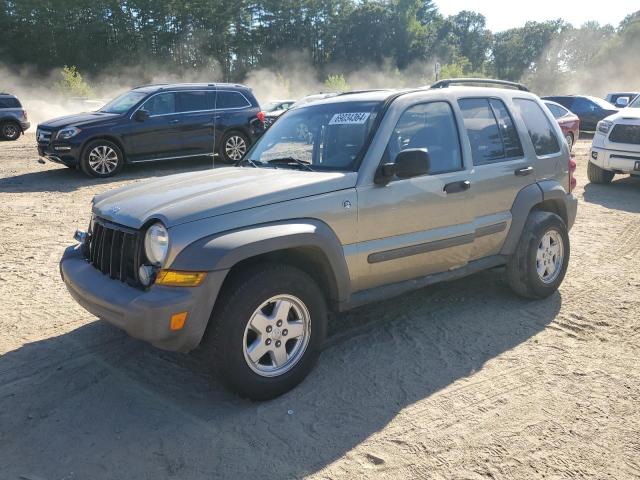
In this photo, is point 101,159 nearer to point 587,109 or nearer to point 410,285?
point 410,285

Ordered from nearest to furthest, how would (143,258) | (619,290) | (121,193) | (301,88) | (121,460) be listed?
(121,460), (143,258), (121,193), (619,290), (301,88)

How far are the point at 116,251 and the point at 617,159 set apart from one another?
31.7 ft

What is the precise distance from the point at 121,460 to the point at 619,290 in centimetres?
454

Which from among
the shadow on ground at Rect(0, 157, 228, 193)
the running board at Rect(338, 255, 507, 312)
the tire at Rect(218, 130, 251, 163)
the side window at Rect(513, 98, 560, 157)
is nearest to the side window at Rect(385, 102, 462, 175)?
the running board at Rect(338, 255, 507, 312)

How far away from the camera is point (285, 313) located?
333 centimetres

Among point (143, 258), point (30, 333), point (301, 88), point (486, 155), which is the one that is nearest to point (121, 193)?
point (143, 258)

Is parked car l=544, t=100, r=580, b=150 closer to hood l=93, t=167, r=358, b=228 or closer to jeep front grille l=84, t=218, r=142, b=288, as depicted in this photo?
hood l=93, t=167, r=358, b=228

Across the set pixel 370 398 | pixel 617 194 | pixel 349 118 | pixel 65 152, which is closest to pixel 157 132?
pixel 65 152

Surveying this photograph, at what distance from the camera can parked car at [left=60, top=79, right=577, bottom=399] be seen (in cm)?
306

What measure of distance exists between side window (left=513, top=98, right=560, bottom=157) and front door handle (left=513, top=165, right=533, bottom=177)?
9.4 inches

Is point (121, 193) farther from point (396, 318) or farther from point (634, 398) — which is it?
point (634, 398)

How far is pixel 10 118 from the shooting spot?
19.3m

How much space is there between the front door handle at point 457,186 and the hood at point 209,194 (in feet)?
2.76

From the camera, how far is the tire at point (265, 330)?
3092 millimetres
